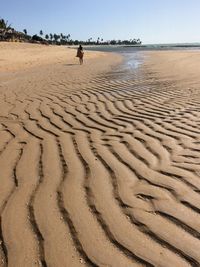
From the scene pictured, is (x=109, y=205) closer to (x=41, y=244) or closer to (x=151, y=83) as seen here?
(x=41, y=244)

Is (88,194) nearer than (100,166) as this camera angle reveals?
Yes

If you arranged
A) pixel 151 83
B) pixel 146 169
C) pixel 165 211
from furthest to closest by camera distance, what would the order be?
pixel 151 83, pixel 146 169, pixel 165 211

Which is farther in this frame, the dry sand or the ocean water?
the ocean water

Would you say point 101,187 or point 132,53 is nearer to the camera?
point 101,187

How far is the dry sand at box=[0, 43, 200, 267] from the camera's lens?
2.68 m

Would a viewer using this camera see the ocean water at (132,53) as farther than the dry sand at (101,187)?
Yes

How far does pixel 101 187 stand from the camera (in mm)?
3678

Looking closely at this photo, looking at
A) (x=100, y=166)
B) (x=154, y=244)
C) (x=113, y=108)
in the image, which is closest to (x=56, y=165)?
(x=100, y=166)

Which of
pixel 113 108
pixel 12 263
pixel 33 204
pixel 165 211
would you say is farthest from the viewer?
pixel 113 108

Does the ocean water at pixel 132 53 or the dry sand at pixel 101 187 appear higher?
the dry sand at pixel 101 187

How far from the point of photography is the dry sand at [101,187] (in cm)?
268

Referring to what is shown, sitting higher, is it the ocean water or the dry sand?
the dry sand

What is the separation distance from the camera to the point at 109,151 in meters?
4.70

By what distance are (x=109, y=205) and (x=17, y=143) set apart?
7.74ft
